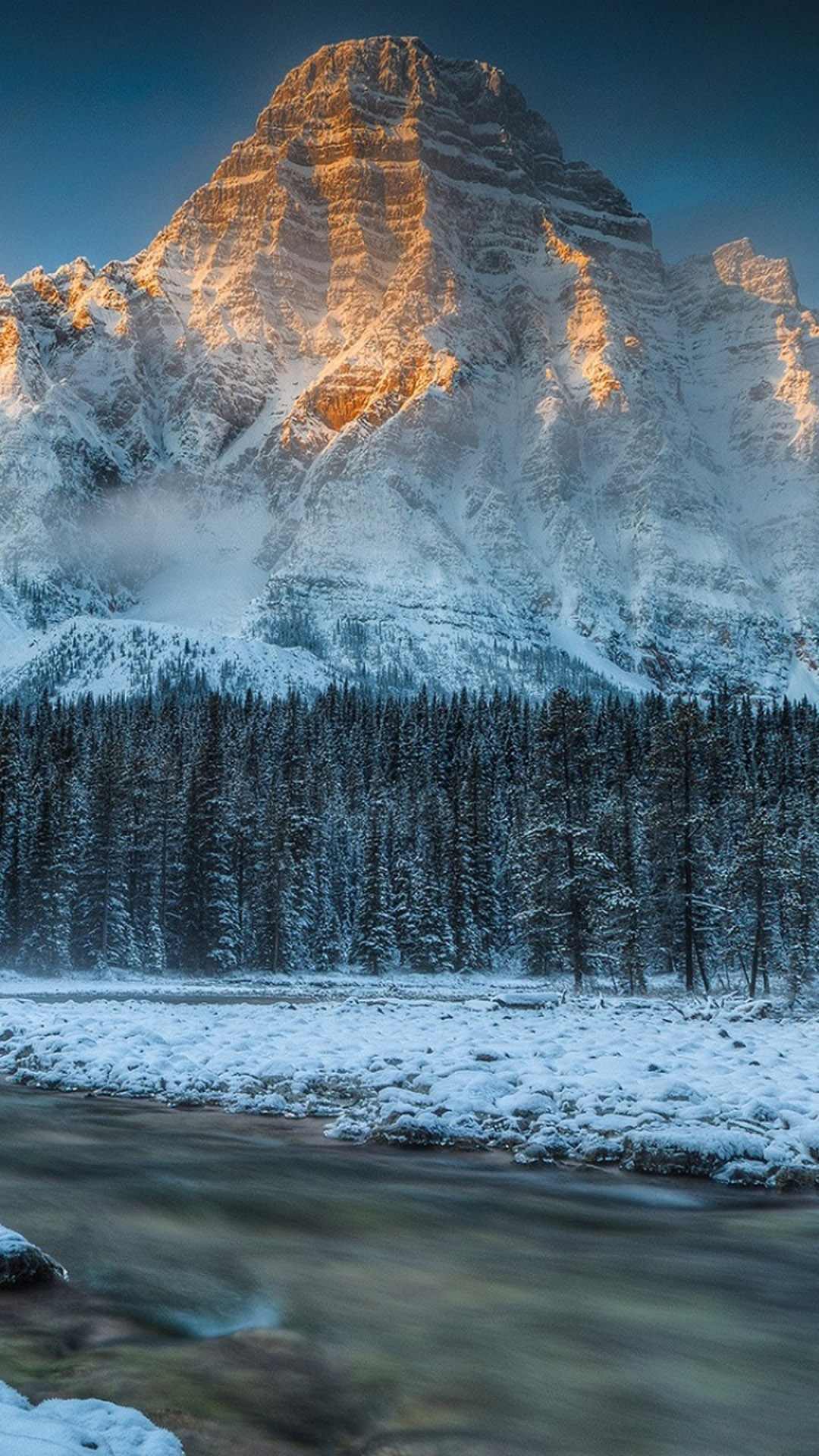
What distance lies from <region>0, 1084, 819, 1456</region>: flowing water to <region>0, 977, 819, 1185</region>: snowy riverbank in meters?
0.76

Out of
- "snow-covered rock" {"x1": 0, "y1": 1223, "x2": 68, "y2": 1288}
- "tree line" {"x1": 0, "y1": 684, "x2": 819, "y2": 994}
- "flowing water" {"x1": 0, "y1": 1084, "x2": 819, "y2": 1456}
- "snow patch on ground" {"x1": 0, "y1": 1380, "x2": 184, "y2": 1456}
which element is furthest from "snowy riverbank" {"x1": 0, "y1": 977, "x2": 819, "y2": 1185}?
"tree line" {"x1": 0, "y1": 684, "x2": 819, "y2": 994}

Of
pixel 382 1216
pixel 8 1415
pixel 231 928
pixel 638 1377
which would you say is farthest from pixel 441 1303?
pixel 231 928

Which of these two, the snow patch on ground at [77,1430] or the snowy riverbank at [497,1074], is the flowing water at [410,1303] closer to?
the snow patch on ground at [77,1430]

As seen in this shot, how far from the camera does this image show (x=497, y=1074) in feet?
53.6

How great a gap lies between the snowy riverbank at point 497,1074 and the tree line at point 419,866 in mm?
18449

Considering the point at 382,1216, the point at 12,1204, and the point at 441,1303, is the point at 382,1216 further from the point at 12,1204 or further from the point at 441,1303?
the point at 12,1204

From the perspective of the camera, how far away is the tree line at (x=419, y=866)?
154 feet

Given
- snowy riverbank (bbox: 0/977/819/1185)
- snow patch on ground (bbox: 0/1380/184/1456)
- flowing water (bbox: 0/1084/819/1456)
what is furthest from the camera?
snowy riverbank (bbox: 0/977/819/1185)

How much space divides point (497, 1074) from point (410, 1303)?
27.8 ft

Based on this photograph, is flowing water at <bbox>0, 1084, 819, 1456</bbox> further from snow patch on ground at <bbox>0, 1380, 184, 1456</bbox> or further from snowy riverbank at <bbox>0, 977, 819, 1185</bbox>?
snowy riverbank at <bbox>0, 977, 819, 1185</bbox>

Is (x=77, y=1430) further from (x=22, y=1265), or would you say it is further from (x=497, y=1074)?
(x=497, y=1074)

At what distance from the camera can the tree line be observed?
4700 centimetres

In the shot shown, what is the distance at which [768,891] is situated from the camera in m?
57.2

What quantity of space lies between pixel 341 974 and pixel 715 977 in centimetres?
2622
